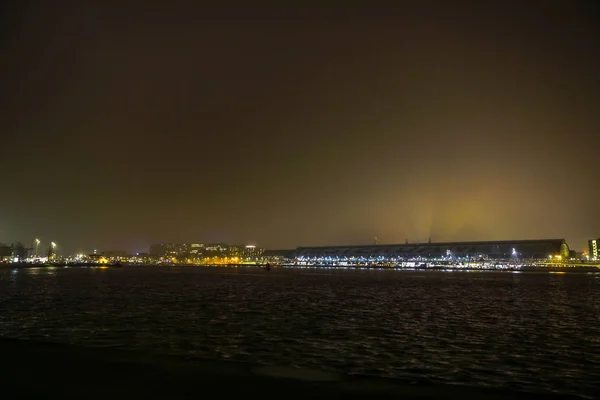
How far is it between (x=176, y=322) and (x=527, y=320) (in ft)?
74.2

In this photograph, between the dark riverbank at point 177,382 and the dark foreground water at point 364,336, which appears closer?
the dark riverbank at point 177,382

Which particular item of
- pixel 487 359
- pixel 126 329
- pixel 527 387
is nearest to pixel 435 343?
pixel 487 359

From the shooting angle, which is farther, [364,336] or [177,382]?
[364,336]

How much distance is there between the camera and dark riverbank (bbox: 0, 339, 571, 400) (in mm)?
10031

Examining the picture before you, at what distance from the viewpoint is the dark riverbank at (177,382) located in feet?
32.9

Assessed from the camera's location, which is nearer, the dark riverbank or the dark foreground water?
the dark riverbank

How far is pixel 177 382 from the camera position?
10.8 m

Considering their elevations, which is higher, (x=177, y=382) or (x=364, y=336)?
(x=177, y=382)

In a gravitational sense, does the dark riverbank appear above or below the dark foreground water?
above

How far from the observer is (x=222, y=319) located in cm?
2745

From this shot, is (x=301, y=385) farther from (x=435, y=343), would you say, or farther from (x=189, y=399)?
(x=435, y=343)

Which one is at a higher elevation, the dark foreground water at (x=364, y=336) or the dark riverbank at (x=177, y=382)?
the dark riverbank at (x=177, y=382)

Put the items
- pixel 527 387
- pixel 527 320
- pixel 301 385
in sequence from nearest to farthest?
pixel 301 385 < pixel 527 387 < pixel 527 320

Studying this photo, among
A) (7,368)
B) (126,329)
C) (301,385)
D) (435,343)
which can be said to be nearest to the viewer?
(301,385)
